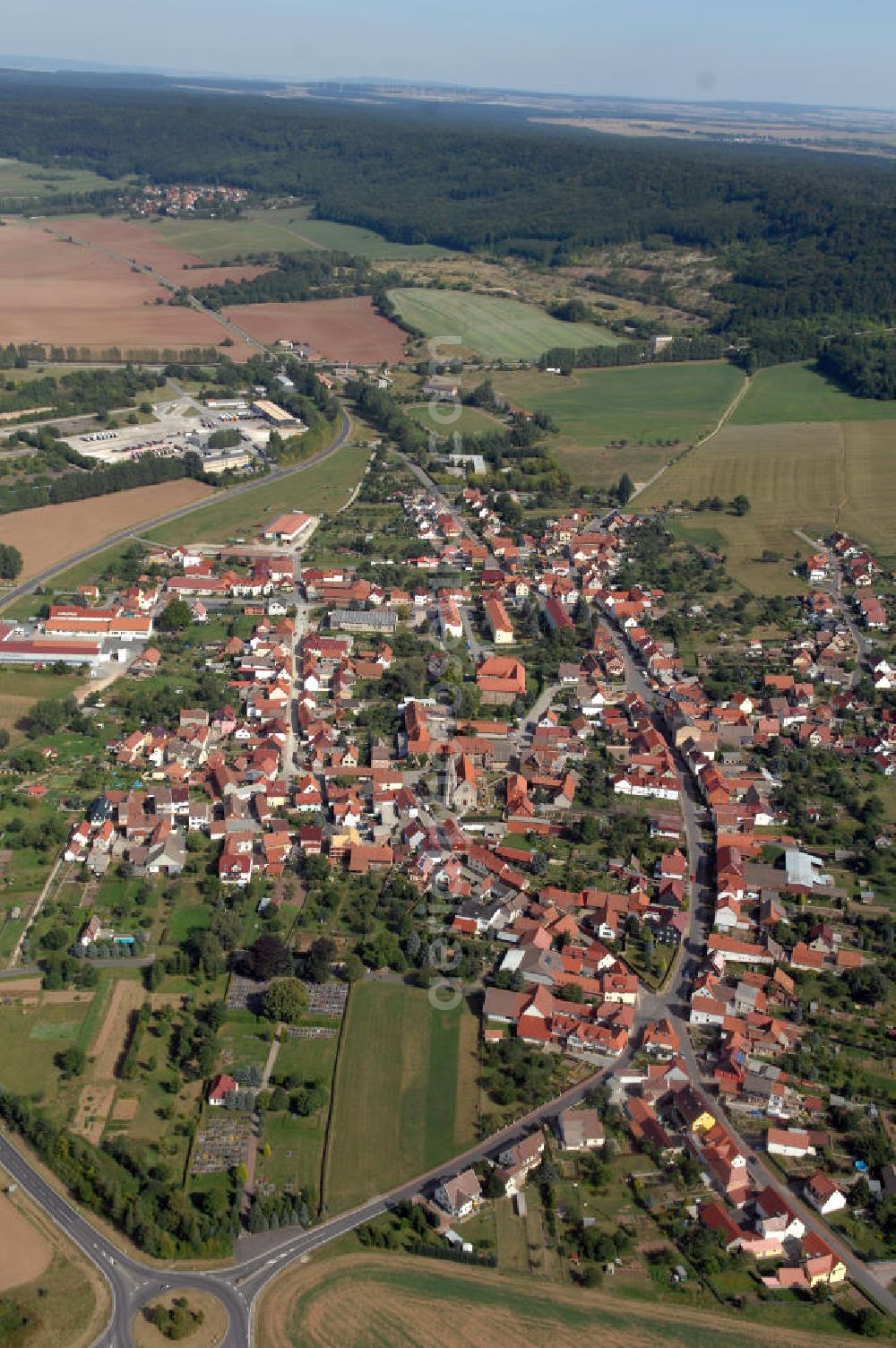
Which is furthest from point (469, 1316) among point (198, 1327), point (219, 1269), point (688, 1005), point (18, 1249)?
point (688, 1005)

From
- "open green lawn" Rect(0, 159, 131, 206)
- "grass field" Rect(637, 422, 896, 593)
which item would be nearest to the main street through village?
"grass field" Rect(637, 422, 896, 593)

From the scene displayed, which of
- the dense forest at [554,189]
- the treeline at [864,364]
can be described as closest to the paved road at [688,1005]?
the treeline at [864,364]

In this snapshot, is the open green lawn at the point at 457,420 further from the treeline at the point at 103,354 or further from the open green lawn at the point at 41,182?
the open green lawn at the point at 41,182

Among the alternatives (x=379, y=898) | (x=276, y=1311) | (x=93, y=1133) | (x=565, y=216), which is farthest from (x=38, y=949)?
(x=565, y=216)

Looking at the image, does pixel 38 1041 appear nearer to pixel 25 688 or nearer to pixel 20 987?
pixel 20 987

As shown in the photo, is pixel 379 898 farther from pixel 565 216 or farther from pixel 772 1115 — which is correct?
pixel 565 216

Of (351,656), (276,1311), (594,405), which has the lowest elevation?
(276,1311)
